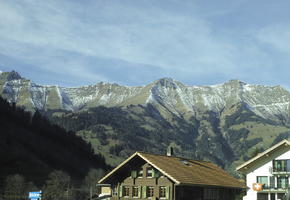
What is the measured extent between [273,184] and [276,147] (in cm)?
630

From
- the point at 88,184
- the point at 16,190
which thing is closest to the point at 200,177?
the point at 16,190

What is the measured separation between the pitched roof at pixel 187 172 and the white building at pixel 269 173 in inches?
161

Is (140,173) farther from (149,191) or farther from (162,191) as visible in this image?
(162,191)

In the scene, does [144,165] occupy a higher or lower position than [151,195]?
higher

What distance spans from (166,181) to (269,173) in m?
15.8

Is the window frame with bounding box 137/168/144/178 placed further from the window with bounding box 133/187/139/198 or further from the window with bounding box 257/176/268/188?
the window with bounding box 257/176/268/188

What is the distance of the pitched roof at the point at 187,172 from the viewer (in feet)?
212

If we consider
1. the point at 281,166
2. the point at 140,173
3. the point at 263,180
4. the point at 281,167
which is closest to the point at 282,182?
the point at 263,180

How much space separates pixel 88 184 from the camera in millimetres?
171750

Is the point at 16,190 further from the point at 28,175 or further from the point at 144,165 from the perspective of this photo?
the point at 144,165

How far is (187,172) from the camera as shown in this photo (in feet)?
224

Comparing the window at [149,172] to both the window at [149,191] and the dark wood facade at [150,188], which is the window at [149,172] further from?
the window at [149,191]

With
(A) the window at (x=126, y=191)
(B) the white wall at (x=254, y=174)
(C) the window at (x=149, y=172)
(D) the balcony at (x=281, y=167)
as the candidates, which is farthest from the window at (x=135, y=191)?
(D) the balcony at (x=281, y=167)

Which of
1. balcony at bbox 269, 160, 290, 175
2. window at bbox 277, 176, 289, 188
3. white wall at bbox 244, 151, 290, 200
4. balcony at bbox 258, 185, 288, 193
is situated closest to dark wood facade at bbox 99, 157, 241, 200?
white wall at bbox 244, 151, 290, 200
